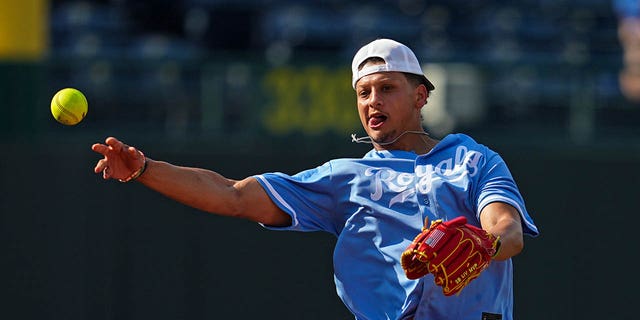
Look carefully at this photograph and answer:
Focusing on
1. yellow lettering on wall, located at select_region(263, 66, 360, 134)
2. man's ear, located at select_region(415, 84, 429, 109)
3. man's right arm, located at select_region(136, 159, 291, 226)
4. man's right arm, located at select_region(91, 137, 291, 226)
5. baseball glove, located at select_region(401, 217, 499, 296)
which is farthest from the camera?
yellow lettering on wall, located at select_region(263, 66, 360, 134)

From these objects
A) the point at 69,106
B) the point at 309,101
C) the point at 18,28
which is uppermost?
the point at 18,28

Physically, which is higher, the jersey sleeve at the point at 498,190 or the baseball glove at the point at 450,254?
the jersey sleeve at the point at 498,190

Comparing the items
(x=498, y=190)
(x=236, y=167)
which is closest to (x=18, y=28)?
(x=236, y=167)

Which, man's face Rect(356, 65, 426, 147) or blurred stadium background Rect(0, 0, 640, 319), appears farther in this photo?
blurred stadium background Rect(0, 0, 640, 319)

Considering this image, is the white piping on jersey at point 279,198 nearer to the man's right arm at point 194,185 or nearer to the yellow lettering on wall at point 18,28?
the man's right arm at point 194,185

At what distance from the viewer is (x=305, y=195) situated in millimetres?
4684

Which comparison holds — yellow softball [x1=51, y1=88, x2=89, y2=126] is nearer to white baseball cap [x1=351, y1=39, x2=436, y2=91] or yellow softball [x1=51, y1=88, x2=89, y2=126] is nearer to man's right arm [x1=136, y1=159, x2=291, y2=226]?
man's right arm [x1=136, y1=159, x2=291, y2=226]

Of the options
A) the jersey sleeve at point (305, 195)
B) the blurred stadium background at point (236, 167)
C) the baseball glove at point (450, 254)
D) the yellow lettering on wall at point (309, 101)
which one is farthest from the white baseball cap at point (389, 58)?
the yellow lettering on wall at point (309, 101)

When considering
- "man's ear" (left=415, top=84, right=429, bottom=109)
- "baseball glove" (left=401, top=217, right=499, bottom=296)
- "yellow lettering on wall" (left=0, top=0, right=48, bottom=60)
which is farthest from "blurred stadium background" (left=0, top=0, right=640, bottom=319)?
"baseball glove" (left=401, top=217, right=499, bottom=296)

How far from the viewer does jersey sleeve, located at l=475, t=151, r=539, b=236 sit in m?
4.27

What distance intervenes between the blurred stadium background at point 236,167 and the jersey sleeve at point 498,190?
14.2 ft

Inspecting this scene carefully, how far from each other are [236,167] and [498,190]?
4.59m

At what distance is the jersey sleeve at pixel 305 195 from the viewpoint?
465 centimetres

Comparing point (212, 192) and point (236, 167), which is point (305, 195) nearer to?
point (212, 192)
